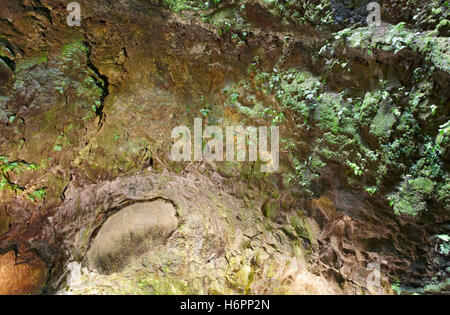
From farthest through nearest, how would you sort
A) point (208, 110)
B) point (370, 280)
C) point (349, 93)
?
point (208, 110) < point (370, 280) < point (349, 93)

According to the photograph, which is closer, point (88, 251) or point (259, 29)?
point (259, 29)

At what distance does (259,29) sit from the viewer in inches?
151

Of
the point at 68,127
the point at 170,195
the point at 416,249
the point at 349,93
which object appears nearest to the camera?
the point at 416,249

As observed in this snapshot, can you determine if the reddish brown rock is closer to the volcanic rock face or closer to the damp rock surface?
the volcanic rock face

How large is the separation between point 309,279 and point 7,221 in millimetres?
5347

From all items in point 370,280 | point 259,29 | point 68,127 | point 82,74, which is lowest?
point 370,280

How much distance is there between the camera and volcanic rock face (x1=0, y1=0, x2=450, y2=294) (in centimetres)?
271

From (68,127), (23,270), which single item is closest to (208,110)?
(68,127)

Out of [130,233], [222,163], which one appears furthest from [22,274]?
[222,163]

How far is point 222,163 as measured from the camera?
4453 millimetres

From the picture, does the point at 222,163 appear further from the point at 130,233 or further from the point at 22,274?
the point at 22,274

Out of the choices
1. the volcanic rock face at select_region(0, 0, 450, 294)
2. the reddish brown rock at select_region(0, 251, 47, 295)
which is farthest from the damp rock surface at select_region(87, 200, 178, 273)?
the reddish brown rock at select_region(0, 251, 47, 295)

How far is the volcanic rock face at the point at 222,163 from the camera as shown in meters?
2.71

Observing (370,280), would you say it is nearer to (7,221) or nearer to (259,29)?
(259,29)
